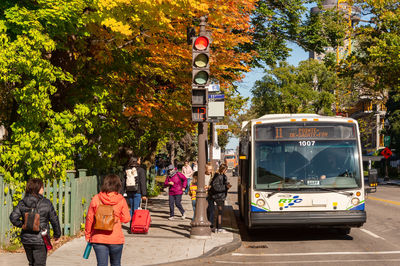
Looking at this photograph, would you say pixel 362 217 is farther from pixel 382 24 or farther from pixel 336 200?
pixel 382 24

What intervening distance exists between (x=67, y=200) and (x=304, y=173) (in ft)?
17.5

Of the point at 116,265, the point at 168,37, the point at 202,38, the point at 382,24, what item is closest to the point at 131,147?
the point at 168,37

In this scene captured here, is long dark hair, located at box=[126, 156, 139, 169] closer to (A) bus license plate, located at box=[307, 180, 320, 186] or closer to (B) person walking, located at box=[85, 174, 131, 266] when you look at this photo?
(A) bus license plate, located at box=[307, 180, 320, 186]

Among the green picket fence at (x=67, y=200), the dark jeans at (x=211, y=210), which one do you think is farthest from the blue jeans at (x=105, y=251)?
the dark jeans at (x=211, y=210)

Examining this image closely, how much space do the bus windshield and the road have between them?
131 centimetres

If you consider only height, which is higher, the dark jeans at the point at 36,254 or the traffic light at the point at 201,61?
the traffic light at the point at 201,61

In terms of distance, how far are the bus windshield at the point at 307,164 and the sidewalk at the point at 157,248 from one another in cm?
170

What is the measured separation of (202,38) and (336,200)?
15.5 feet

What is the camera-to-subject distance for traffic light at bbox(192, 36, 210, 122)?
41.7 ft

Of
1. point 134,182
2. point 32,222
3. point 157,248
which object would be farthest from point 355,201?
point 32,222

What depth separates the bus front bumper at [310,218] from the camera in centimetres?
1270

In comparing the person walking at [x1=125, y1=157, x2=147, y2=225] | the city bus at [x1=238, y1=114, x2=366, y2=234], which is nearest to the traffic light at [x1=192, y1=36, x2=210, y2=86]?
the city bus at [x1=238, y1=114, x2=366, y2=234]

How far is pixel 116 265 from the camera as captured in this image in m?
6.59

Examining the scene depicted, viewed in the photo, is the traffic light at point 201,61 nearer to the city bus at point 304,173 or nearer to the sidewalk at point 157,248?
the city bus at point 304,173
